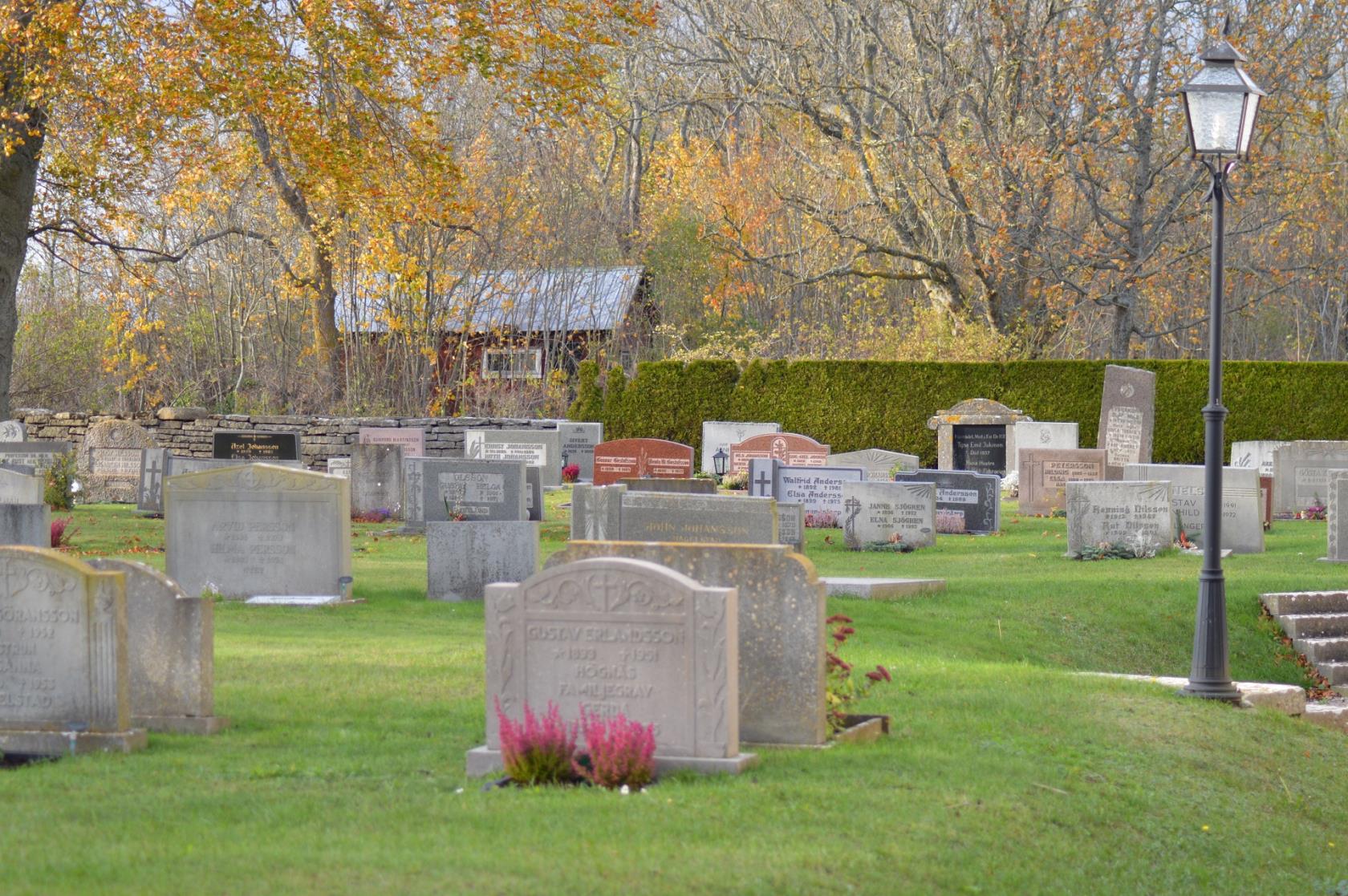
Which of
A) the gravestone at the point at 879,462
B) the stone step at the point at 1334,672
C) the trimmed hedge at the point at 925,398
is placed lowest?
the stone step at the point at 1334,672

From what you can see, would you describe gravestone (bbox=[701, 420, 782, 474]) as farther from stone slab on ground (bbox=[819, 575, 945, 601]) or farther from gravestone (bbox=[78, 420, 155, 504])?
stone slab on ground (bbox=[819, 575, 945, 601])

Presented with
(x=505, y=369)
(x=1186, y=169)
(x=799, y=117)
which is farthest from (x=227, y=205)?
(x=1186, y=169)

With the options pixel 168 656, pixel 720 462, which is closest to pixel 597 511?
pixel 168 656

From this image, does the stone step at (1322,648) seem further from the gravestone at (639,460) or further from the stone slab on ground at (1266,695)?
the gravestone at (639,460)

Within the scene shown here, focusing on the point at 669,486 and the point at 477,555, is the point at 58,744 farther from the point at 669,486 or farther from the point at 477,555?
the point at 669,486

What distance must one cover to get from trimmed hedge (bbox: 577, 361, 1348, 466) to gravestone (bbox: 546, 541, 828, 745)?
79.9 feet

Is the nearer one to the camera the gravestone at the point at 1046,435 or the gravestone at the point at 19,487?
the gravestone at the point at 19,487

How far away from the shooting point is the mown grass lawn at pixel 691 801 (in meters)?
5.59

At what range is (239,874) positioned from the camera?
5.40 meters

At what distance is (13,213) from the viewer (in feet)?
73.1

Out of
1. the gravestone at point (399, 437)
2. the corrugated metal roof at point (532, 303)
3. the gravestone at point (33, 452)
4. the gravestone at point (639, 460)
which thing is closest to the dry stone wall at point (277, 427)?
the gravestone at point (399, 437)

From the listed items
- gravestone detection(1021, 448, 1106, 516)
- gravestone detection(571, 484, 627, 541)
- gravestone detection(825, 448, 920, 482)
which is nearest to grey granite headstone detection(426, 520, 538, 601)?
gravestone detection(571, 484, 627, 541)

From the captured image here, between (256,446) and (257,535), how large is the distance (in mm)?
10261

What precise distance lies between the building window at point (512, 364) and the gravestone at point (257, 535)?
23230mm
